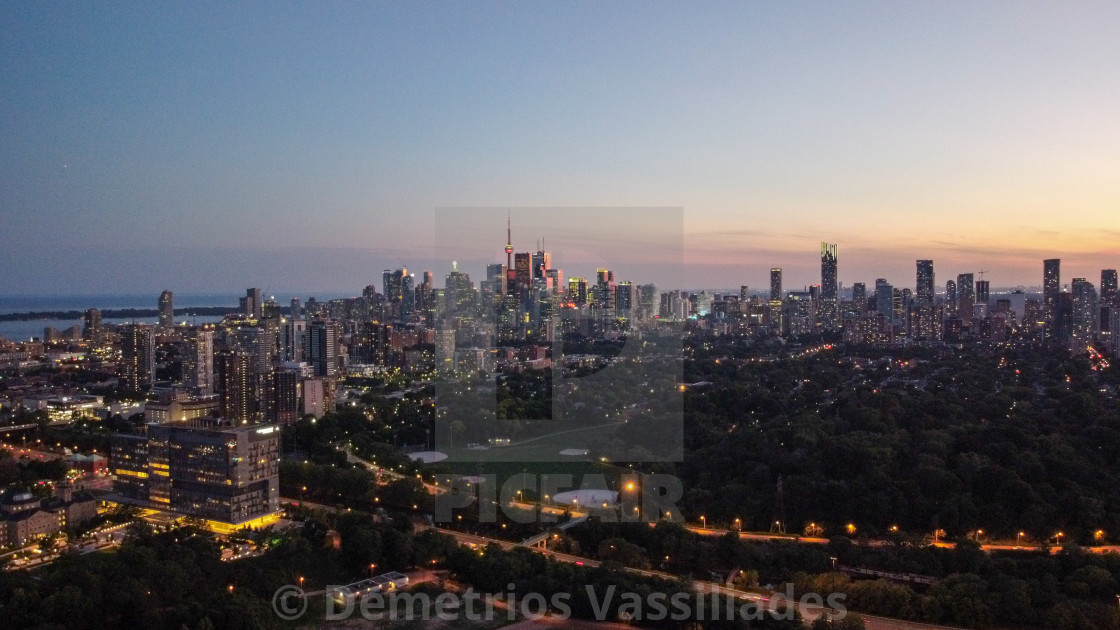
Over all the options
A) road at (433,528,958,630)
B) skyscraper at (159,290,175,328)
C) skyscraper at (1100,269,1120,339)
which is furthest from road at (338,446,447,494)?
skyscraper at (159,290,175,328)

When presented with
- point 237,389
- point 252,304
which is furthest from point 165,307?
point 237,389

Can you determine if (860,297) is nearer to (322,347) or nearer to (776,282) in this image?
(776,282)

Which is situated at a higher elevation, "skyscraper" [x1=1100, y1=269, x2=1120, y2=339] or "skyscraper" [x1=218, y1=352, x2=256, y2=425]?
"skyscraper" [x1=1100, y1=269, x2=1120, y2=339]

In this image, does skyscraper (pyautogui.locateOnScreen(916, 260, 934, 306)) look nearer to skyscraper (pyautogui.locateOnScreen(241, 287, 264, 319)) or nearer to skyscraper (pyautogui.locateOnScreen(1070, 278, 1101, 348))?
skyscraper (pyautogui.locateOnScreen(1070, 278, 1101, 348))

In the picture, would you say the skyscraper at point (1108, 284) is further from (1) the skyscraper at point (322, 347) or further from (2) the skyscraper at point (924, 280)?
(1) the skyscraper at point (322, 347)

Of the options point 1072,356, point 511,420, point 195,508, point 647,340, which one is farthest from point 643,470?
point 1072,356

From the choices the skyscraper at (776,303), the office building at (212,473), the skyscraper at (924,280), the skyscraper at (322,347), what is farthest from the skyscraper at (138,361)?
the skyscraper at (924,280)
